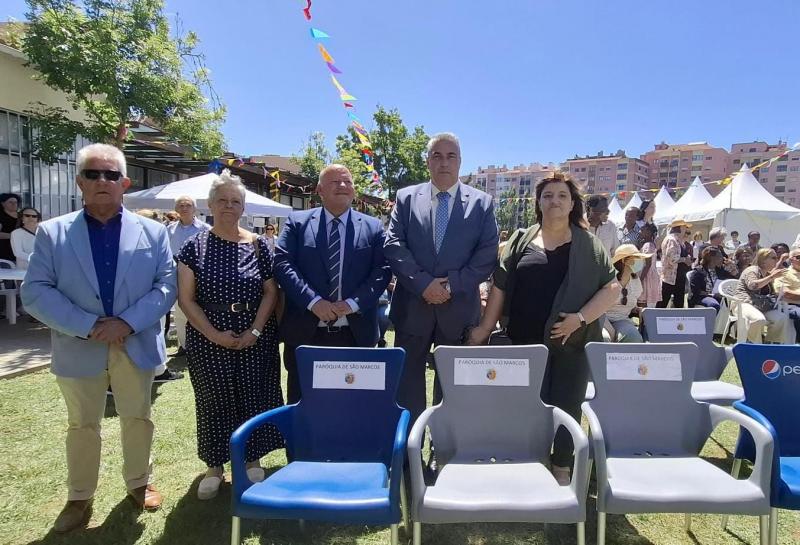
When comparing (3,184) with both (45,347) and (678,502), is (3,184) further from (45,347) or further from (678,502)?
(678,502)

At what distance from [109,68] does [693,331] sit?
8567 millimetres

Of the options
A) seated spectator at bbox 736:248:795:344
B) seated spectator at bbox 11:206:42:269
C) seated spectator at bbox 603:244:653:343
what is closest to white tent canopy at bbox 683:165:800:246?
seated spectator at bbox 736:248:795:344

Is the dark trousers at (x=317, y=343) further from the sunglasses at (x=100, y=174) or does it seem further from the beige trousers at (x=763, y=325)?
the beige trousers at (x=763, y=325)

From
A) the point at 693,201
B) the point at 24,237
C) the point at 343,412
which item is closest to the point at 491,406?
A: the point at 343,412

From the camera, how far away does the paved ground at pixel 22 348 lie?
491 cm

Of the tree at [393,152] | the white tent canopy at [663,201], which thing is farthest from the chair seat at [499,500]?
the tree at [393,152]

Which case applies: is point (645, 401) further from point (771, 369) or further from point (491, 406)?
point (491, 406)

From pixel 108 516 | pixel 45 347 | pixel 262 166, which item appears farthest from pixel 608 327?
pixel 262 166

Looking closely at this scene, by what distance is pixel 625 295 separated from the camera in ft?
15.7

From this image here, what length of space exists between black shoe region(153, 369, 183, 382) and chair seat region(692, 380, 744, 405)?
15.1 ft

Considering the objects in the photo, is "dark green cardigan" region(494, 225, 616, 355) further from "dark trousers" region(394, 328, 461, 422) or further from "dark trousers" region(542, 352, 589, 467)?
"dark trousers" region(394, 328, 461, 422)

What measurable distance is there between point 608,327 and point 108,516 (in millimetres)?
4340

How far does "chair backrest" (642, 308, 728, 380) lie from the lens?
3539 millimetres

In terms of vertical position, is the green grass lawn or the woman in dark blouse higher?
the woman in dark blouse
